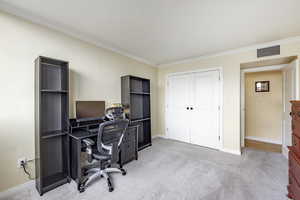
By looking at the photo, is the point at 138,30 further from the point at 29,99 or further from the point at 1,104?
the point at 1,104

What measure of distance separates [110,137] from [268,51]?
358 centimetres

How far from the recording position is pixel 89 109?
2.46 meters

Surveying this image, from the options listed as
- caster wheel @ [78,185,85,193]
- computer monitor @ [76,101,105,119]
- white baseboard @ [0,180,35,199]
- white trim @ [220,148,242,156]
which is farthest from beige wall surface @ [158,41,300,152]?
white baseboard @ [0,180,35,199]

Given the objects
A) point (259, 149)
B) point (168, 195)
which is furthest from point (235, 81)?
point (168, 195)

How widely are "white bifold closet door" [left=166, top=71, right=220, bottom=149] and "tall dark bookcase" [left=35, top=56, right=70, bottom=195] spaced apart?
3.03 metres

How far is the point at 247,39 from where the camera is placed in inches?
103

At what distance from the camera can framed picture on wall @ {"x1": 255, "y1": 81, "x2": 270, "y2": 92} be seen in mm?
4039

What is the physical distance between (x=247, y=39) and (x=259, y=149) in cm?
278

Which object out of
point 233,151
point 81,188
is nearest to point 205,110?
point 233,151

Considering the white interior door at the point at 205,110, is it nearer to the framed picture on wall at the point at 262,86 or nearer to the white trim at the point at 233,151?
the white trim at the point at 233,151

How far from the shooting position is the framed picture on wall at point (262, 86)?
159 inches

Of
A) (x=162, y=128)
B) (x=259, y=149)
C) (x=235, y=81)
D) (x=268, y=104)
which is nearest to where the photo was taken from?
(x=235, y=81)

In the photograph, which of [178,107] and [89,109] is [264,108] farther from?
[89,109]

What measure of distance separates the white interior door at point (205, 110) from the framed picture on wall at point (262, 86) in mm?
1856
